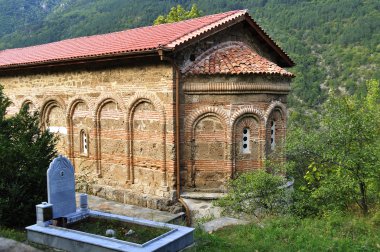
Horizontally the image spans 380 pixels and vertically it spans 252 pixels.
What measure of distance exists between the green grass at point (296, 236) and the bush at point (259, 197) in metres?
0.77

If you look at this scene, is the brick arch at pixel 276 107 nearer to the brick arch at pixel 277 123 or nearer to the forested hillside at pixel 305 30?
the brick arch at pixel 277 123

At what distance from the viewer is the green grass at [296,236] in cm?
642

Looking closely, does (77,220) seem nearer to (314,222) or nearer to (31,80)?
(314,222)

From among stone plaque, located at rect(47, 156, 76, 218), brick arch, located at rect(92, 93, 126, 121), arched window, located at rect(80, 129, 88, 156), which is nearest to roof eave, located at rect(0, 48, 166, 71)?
brick arch, located at rect(92, 93, 126, 121)

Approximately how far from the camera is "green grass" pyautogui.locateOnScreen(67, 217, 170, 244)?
660cm

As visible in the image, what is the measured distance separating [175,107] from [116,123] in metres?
2.32

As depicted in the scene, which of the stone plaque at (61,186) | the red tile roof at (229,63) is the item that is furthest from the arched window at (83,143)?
the stone plaque at (61,186)

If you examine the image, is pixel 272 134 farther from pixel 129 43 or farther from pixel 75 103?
pixel 75 103

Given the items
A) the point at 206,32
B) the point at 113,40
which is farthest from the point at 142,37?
the point at 206,32

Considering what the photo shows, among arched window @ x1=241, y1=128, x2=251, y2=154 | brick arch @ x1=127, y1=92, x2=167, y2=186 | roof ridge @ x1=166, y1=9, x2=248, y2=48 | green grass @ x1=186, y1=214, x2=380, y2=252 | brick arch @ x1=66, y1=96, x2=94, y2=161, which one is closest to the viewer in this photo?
green grass @ x1=186, y1=214, x2=380, y2=252

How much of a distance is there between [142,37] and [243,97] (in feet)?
12.2

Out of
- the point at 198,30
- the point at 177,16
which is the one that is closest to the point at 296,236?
the point at 198,30

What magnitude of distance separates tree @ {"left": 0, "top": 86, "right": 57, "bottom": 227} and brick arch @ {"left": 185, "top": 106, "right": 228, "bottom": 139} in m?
3.53

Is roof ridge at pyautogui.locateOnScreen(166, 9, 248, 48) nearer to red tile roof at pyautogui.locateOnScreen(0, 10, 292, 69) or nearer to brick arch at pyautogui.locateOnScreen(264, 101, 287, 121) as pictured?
→ red tile roof at pyautogui.locateOnScreen(0, 10, 292, 69)
